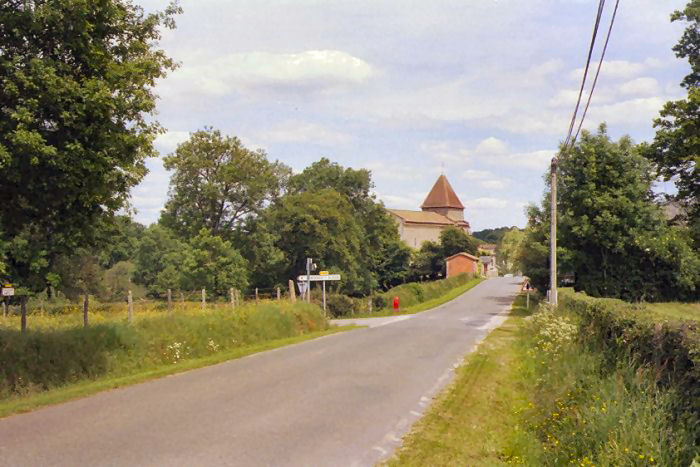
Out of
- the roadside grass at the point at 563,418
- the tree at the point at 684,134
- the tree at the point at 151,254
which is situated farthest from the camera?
the tree at the point at 151,254

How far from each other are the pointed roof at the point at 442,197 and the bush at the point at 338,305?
358 ft

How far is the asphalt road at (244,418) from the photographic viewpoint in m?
7.18

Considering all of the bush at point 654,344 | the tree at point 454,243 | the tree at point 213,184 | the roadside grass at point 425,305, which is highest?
the tree at point 213,184

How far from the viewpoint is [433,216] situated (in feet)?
462

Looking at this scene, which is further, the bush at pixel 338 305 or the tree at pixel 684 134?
the bush at pixel 338 305

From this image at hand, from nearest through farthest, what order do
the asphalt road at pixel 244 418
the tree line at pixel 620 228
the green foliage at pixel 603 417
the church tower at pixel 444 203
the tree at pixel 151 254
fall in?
1. the green foliage at pixel 603 417
2. the asphalt road at pixel 244 418
3. the tree line at pixel 620 228
4. the tree at pixel 151 254
5. the church tower at pixel 444 203

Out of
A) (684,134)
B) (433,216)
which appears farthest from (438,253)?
(684,134)

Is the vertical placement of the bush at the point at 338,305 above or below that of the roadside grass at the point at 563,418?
below

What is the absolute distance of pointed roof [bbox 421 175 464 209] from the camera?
498 ft

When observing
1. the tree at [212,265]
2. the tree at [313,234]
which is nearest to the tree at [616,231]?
the tree at [313,234]

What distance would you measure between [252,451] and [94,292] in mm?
55806

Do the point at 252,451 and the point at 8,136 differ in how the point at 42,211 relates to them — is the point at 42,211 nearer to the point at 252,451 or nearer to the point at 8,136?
the point at 8,136

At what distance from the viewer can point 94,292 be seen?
189 feet

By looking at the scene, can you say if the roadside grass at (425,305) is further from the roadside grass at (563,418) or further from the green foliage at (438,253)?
the roadside grass at (563,418)
